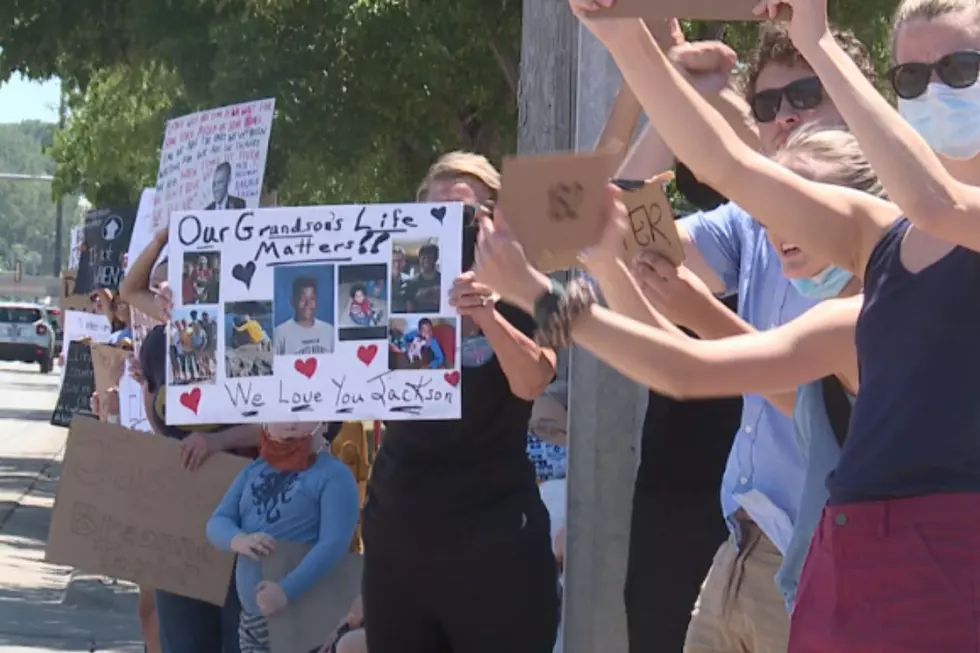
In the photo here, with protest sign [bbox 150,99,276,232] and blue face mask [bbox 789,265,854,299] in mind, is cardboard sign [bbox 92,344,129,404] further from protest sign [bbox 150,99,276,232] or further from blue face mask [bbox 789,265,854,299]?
blue face mask [bbox 789,265,854,299]

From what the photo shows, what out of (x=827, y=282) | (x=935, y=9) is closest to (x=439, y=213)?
(x=827, y=282)

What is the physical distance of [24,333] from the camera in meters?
61.8

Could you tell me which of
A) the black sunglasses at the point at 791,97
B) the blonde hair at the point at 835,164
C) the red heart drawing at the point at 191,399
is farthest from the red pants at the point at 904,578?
the red heart drawing at the point at 191,399

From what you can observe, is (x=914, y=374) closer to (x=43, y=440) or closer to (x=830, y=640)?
(x=830, y=640)

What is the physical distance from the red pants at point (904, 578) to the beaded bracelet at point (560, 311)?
19.6 inches

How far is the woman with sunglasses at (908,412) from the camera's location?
8.43 ft

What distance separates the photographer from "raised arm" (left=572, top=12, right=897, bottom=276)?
2920 mm

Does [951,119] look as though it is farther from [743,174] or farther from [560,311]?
[560,311]

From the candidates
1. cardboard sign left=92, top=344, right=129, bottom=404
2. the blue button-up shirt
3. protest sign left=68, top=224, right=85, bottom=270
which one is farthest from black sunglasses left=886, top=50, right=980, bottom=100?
protest sign left=68, top=224, right=85, bottom=270

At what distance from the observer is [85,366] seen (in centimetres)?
1247

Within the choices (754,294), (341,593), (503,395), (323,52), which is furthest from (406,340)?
(323,52)

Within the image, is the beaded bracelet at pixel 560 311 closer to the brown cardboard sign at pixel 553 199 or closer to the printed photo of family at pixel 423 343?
the brown cardboard sign at pixel 553 199

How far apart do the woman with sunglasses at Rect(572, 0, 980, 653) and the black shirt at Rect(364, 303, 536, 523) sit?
1826 millimetres

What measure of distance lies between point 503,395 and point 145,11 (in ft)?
40.2
